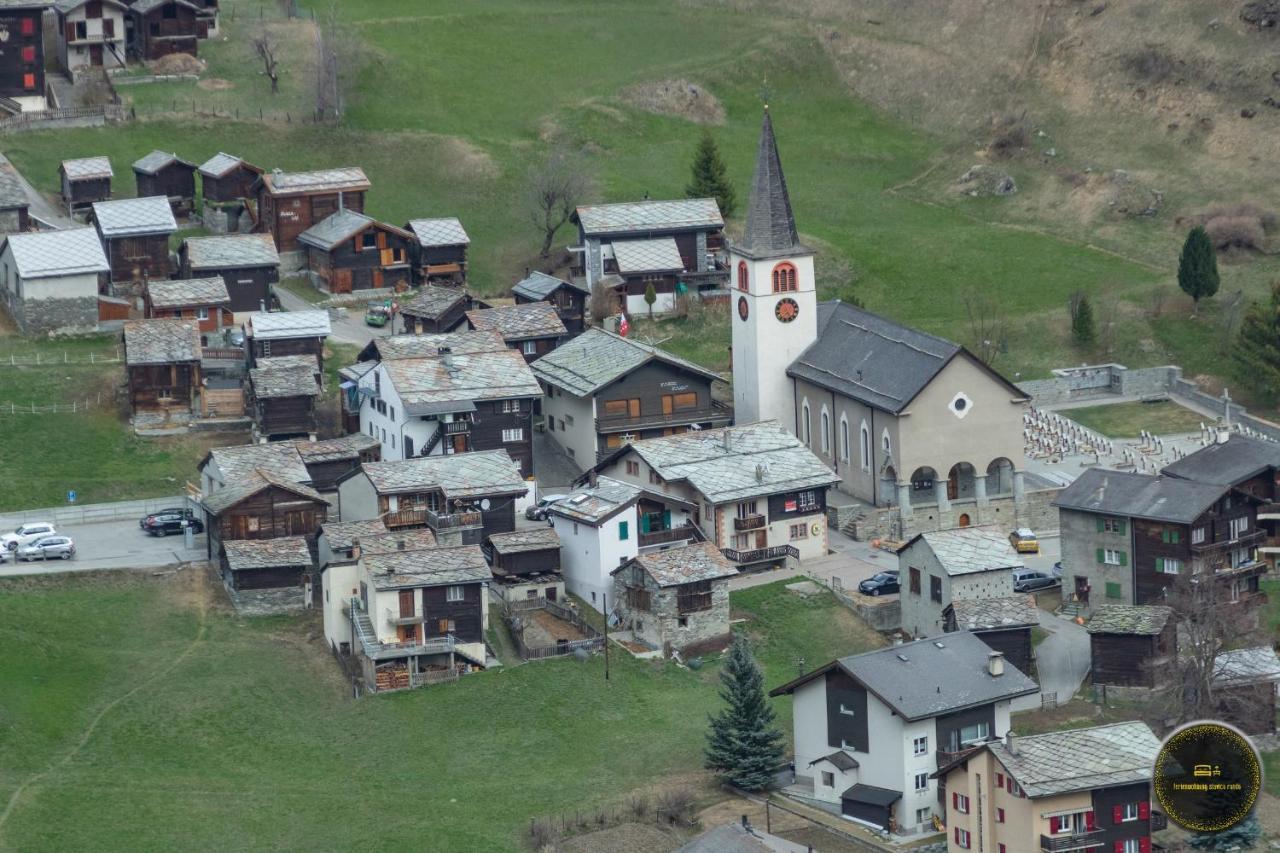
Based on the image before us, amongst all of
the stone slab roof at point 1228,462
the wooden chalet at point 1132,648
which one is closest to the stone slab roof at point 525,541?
the wooden chalet at point 1132,648

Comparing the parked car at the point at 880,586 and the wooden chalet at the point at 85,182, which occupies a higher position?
the wooden chalet at the point at 85,182

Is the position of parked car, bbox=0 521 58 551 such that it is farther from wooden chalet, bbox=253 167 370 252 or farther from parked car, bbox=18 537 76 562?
wooden chalet, bbox=253 167 370 252

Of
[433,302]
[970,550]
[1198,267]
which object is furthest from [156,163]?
[970,550]

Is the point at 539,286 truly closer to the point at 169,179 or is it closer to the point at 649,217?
the point at 649,217

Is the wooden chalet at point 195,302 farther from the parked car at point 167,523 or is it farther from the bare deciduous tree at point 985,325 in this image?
the bare deciduous tree at point 985,325

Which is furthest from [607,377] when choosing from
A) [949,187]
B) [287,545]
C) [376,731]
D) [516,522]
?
[949,187]

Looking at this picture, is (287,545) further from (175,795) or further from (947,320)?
(947,320)
